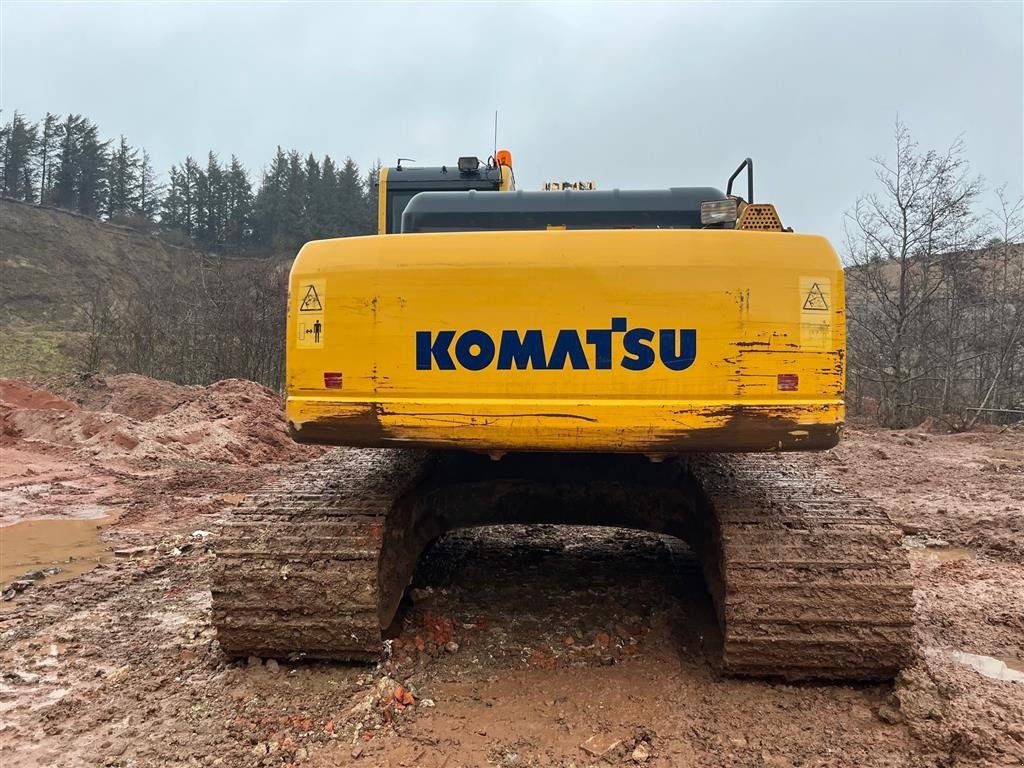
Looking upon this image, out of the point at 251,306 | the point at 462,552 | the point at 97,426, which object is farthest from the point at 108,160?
the point at 462,552

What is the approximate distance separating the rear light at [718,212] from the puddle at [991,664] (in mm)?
1999

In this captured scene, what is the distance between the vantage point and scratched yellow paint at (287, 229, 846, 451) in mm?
2271

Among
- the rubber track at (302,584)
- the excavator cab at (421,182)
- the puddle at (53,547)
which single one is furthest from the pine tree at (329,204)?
the rubber track at (302,584)

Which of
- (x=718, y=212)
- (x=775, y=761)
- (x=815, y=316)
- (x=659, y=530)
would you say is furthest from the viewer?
(x=659, y=530)

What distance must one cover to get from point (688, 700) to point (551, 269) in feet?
5.27

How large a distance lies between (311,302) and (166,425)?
9.78 metres

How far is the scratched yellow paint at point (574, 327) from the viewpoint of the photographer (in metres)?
2.27

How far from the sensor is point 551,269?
2.33m

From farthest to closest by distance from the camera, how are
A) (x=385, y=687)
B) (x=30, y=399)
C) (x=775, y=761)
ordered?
1. (x=30, y=399)
2. (x=385, y=687)
3. (x=775, y=761)

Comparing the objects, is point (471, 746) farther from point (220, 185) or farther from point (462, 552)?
point (220, 185)

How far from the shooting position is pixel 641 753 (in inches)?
86.9

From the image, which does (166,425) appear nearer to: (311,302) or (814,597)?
(311,302)

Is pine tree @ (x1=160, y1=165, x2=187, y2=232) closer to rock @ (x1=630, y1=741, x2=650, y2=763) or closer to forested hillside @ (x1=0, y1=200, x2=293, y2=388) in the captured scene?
forested hillside @ (x1=0, y1=200, x2=293, y2=388)

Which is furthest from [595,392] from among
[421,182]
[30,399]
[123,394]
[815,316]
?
[123,394]
